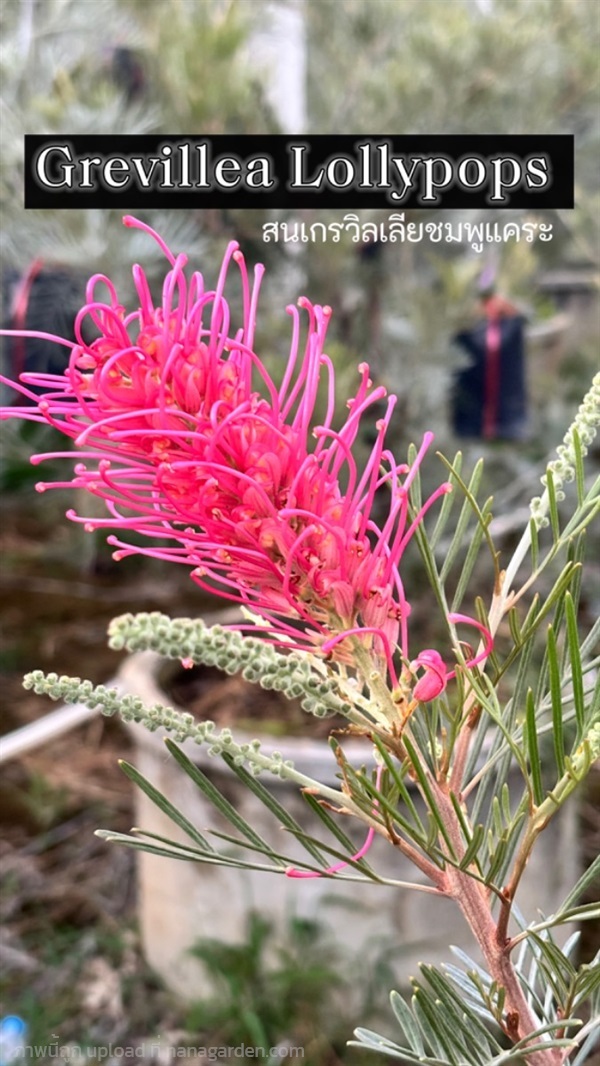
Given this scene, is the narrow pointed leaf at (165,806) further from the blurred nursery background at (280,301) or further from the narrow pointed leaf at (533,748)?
the blurred nursery background at (280,301)

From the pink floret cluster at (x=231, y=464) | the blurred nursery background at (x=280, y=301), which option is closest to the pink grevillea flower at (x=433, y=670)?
the pink floret cluster at (x=231, y=464)

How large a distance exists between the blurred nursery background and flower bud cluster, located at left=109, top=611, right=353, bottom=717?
0.27 metres

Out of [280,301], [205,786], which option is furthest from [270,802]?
[280,301]

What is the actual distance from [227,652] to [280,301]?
0.46 meters

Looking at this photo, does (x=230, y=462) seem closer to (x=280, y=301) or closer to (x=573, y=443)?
(x=573, y=443)

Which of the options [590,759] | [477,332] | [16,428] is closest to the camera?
[590,759]

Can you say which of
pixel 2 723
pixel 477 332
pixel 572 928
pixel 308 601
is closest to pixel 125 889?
pixel 2 723

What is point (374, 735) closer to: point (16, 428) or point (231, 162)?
point (231, 162)

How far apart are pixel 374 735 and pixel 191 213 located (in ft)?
1.23

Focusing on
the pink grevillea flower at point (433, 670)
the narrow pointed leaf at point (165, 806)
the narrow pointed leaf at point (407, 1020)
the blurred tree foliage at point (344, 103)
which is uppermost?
the blurred tree foliage at point (344, 103)

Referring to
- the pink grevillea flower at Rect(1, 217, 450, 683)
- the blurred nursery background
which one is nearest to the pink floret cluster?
the pink grevillea flower at Rect(1, 217, 450, 683)

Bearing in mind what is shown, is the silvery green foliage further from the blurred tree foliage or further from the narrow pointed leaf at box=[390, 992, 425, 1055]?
the blurred tree foliage

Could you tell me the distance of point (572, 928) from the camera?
1.77 feet

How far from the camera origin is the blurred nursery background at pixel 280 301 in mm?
465
